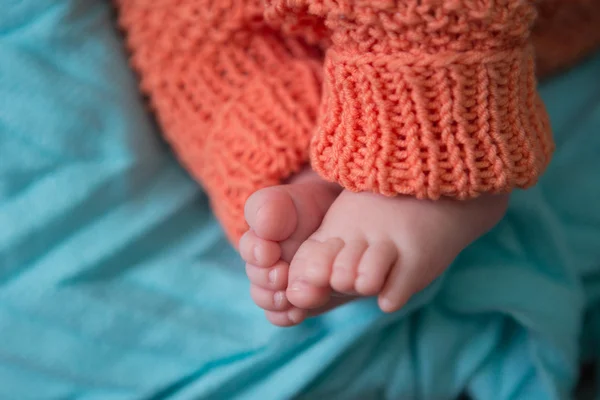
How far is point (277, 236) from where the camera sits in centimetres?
49

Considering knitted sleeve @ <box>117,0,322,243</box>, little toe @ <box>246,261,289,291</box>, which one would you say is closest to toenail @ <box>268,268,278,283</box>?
little toe @ <box>246,261,289,291</box>

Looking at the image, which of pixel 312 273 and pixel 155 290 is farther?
pixel 155 290

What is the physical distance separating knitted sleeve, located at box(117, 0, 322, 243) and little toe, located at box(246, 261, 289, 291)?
9 centimetres

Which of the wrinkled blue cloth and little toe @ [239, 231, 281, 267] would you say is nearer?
little toe @ [239, 231, 281, 267]

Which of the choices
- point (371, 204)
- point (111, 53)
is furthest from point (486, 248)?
point (111, 53)

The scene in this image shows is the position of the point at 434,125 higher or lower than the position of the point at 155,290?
higher

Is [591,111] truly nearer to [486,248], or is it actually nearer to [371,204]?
[486,248]

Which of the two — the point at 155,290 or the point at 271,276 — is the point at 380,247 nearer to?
the point at 271,276

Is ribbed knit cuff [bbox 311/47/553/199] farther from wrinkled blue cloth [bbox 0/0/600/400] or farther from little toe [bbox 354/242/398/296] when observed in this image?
wrinkled blue cloth [bbox 0/0/600/400]

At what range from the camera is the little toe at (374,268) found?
44 cm

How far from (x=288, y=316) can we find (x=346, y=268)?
0.11 metres

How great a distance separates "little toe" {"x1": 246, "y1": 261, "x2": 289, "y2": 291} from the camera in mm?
487

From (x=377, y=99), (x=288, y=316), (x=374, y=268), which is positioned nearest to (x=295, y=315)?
(x=288, y=316)

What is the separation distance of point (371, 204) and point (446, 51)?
14 centimetres
